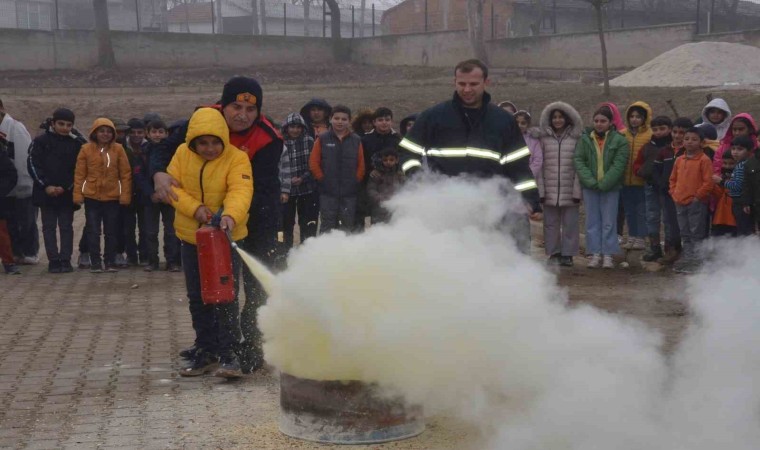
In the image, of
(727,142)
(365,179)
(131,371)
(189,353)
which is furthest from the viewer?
(365,179)

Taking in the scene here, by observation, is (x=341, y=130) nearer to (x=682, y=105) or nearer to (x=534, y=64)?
(x=682, y=105)

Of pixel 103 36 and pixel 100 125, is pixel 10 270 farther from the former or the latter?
pixel 103 36

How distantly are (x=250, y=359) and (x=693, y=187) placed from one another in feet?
19.9

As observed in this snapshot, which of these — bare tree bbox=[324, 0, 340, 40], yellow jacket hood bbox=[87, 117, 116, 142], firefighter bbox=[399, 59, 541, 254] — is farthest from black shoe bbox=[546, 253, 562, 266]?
bare tree bbox=[324, 0, 340, 40]

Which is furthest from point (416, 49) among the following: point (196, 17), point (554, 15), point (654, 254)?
point (654, 254)

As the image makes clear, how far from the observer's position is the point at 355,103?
31.1 m

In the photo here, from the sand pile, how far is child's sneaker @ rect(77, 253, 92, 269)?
19.4m

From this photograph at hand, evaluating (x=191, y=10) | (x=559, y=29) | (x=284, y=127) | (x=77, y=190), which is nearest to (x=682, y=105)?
(x=284, y=127)

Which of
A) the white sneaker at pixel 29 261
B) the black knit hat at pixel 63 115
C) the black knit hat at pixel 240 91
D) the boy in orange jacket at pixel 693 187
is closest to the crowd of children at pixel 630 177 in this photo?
the boy in orange jacket at pixel 693 187

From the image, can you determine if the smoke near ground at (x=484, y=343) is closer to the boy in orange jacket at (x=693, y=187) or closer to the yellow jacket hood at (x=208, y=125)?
the yellow jacket hood at (x=208, y=125)

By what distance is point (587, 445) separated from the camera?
5391 mm

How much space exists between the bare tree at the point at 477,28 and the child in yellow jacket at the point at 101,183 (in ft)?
99.6

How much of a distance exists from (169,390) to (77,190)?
21.2ft

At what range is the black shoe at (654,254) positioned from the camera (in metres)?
12.7
